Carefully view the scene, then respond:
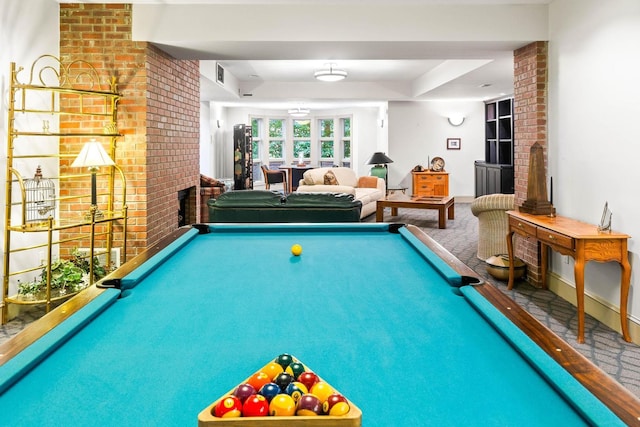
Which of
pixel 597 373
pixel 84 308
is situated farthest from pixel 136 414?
pixel 597 373

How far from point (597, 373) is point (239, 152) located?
40.5ft

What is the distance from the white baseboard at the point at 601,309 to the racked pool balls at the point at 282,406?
3.35m

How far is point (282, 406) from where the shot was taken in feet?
3.11

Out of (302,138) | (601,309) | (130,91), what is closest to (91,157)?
(130,91)

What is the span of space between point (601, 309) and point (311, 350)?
3.34 m

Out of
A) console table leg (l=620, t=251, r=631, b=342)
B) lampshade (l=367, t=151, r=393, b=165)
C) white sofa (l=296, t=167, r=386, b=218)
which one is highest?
lampshade (l=367, t=151, r=393, b=165)

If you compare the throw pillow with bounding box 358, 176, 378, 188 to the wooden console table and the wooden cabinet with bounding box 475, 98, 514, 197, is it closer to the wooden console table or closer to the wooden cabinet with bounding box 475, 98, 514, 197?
the wooden cabinet with bounding box 475, 98, 514, 197

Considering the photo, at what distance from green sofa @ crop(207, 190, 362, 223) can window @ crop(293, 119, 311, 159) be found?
1092 centimetres

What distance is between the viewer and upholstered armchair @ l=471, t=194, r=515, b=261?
18.4 ft

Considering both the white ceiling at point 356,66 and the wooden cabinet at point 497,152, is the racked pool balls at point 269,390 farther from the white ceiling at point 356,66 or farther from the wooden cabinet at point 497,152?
the wooden cabinet at point 497,152

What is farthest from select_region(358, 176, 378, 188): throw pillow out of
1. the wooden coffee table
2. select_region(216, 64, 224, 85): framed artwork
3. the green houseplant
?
the green houseplant

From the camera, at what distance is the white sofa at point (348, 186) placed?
30.0ft

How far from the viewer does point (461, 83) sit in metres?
8.85

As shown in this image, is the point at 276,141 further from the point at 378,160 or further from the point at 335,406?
the point at 335,406
